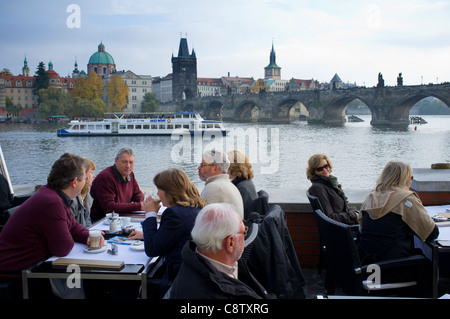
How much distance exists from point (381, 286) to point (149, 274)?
3.63 ft

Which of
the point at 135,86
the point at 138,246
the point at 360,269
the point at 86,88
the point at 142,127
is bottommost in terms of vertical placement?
the point at 360,269

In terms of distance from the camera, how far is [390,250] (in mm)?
2328

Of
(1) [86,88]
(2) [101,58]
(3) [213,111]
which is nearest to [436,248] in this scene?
(1) [86,88]

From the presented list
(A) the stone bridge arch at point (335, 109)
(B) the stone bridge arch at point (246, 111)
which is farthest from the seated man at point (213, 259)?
(B) the stone bridge arch at point (246, 111)

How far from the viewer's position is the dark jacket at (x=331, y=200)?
282cm

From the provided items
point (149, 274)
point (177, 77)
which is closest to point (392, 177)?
point (149, 274)

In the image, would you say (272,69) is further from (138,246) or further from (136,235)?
(138,246)

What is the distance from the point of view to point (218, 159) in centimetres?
273

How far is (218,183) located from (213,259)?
1.03 meters

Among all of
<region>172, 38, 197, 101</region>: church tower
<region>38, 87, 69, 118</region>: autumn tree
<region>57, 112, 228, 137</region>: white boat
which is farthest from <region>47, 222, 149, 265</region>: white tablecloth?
<region>172, 38, 197, 101</region>: church tower

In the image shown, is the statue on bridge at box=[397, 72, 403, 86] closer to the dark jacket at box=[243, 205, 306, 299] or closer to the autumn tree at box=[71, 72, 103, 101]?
the autumn tree at box=[71, 72, 103, 101]

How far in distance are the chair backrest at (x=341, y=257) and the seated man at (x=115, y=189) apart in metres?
1.29

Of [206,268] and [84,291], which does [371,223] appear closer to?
[206,268]

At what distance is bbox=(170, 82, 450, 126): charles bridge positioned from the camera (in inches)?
1502
